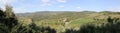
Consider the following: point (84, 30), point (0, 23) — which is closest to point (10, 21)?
point (0, 23)

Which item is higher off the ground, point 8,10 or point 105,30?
point 8,10

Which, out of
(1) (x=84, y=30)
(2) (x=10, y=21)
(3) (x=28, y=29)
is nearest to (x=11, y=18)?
(2) (x=10, y=21)

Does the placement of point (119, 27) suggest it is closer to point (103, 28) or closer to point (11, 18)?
point (103, 28)

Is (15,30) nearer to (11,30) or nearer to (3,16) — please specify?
(11,30)

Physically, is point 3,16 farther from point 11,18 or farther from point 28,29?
point 28,29

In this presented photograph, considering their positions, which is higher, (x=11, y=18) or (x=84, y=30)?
(x=11, y=18)

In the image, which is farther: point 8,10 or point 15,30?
point 8,10

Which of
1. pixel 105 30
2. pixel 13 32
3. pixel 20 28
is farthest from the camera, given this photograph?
pixel 105 30

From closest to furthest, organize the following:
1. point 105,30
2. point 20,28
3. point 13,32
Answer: point 13,32
point 20,28
point 105,30

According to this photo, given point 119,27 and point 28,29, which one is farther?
point 119,27
